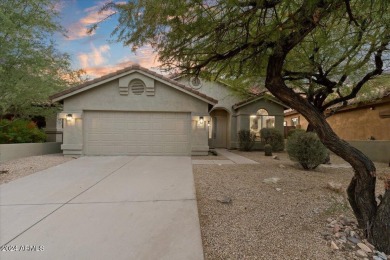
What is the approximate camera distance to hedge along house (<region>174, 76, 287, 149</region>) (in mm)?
16750

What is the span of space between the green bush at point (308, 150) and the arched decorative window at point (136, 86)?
25.5 ft

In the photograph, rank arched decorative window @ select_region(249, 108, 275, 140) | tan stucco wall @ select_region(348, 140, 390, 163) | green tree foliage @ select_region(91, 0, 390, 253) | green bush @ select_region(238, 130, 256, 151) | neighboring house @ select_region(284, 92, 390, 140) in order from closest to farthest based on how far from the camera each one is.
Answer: green tree foliage @ select_region(91, 0, 390, 253) → tan stucco wall @ select_region(348, 140, 390, 163) → neighboring house @ select_region(284, 92, 390, 140) → green bush @ select_region(238, 130, 256, 151) → arched decorative window @ select_region(249, 108, 275, 140)

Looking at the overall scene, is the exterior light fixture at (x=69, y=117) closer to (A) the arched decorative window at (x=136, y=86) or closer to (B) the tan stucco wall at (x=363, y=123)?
(A) the arched decorative window at (x=136, y=86)

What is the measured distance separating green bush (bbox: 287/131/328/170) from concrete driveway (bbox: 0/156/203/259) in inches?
173

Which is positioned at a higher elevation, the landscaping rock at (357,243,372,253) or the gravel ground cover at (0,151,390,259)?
the gravel ground cover at (0,151,390,259)

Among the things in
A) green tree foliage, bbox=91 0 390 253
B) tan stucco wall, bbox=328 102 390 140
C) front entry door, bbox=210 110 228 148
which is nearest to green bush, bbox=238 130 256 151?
front entry door, bbox=210 110 228 148

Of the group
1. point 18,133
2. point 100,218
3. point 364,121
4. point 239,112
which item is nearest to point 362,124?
point 364,121

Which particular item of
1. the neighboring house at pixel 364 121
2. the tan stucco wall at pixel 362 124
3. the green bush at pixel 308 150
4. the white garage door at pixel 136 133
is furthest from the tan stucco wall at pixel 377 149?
the white garage door at pixel 136 133

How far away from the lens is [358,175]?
374 centimetres

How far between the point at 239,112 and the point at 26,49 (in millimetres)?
12755

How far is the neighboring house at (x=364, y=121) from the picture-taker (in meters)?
13.5

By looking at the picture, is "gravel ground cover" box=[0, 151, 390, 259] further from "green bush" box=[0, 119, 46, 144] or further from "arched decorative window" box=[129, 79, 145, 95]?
"arched decorative window" box=[129, 79, 145, 95]

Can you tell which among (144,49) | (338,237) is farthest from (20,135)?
(338,237)

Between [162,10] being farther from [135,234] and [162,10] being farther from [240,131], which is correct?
[240,131]
